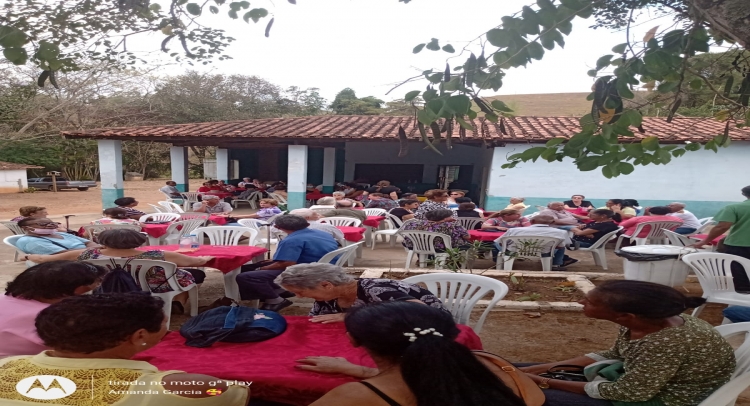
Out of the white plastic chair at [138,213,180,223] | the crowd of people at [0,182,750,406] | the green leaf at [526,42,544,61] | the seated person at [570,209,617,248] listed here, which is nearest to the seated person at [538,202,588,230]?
the seated person at [570,209,617,248]

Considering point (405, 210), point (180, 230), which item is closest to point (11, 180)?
point (180, 230)

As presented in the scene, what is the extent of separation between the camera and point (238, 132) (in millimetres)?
11281

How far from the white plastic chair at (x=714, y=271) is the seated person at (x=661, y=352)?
7.32 ft

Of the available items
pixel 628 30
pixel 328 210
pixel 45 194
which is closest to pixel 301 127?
pixel 328 210

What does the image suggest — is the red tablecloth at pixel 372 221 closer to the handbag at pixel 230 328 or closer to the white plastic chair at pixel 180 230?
the white plastic chair at pixel 180 230

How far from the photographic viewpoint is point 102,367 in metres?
1.28

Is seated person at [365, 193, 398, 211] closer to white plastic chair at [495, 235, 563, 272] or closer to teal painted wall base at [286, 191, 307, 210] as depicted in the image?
teal painted wall base at [286, 191, 307, 210]

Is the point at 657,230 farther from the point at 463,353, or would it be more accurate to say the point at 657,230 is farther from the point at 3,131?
the point at 3,131

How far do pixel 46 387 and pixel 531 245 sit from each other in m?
4.80

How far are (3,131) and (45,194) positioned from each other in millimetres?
2987

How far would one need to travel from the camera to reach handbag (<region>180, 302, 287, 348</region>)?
1.93 m

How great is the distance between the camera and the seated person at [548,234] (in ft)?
17.3

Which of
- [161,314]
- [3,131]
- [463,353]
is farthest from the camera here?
[3,131]

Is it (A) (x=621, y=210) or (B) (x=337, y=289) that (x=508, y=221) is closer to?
(A) (x=621, y=210)
